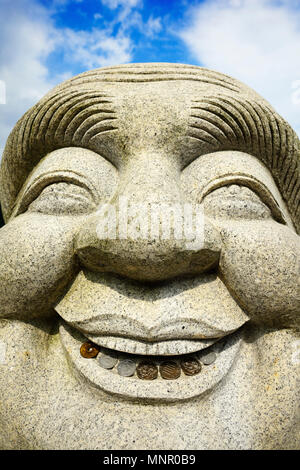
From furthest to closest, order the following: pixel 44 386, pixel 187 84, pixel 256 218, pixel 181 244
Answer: pixel 187 84 → pixel 256 218 → pixel 44 386 → pixel 181 244

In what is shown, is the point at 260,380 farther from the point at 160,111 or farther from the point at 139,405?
the point at 160,111

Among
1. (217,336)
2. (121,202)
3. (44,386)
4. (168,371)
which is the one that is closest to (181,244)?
(121,202)

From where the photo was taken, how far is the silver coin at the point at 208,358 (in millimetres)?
2096

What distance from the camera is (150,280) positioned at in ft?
6.95

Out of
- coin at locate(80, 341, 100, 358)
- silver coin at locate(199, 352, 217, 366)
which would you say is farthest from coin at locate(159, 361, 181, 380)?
coin at locate(80, 341, 100, 358)

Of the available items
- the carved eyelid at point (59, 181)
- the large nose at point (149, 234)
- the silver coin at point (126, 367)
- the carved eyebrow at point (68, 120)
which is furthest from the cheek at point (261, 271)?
the carved eyebrow at point (68, 120)

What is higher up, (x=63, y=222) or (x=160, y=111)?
(x=160, y=111)

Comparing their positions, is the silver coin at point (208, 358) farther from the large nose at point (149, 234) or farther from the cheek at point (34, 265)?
the cheek at point (34, 265)

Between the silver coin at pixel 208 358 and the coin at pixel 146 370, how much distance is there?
0.27 metres

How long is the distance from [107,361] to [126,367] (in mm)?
115

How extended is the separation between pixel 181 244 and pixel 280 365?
0.92 m

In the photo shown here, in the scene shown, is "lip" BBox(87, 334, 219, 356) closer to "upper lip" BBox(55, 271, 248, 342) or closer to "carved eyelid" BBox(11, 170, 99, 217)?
"upper lip" BBox(55, 271, 248, 342)

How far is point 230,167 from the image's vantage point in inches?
91.0

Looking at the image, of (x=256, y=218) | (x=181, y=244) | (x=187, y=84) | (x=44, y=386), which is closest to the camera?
(x=181, y=244)
